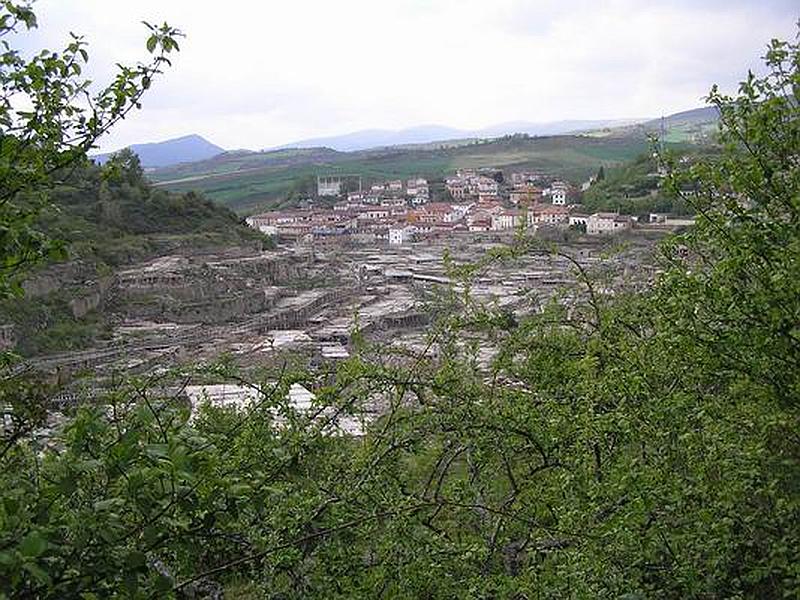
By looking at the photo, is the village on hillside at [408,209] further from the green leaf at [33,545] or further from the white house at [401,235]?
the green leaf at [33,545]

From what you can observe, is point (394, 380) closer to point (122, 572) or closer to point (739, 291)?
point (739, 291)

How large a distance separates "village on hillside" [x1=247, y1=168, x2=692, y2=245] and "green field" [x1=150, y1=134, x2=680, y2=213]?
4.47 meters

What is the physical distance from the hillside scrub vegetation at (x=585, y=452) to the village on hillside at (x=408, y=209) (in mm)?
38355

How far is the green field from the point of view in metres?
86.6

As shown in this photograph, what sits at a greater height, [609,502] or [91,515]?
[91,515]

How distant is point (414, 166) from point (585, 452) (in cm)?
10554

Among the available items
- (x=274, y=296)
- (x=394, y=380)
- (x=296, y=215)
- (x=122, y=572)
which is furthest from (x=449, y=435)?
(x=296, y=215)

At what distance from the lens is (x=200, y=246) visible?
144ft

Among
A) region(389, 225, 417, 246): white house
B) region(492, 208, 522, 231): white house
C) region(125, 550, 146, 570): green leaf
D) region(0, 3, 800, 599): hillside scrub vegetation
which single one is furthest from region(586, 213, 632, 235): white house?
region(389, 225, 417, 246): white house

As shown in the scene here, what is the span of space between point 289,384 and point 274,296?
115 feet

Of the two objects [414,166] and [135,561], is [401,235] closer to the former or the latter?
[414,166]

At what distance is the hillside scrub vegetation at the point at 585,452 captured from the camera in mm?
3520

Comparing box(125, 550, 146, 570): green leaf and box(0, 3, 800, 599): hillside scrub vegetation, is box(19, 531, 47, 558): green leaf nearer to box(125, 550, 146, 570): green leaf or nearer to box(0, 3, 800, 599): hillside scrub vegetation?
box(125, 550, 146, 570): green leaf

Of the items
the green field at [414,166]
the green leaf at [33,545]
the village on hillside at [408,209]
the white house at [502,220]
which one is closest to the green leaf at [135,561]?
the green leaf at [33,545]
